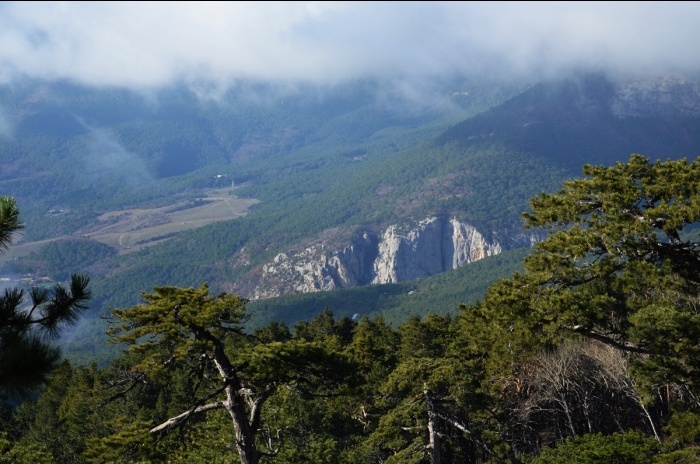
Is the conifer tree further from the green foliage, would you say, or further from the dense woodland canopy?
the green foliage

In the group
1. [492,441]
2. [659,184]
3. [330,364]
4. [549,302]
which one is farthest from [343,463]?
[659,184]

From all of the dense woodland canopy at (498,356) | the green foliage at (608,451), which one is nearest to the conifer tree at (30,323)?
the dense woodland canopy at (498,356)

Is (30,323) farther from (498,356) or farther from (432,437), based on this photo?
(498,356)

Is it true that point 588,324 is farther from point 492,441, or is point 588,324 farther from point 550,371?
point 550,371

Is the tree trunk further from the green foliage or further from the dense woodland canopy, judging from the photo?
the green foliage

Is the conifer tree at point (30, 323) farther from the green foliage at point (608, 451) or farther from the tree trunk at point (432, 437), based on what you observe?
the green foliage at point (608, 451)

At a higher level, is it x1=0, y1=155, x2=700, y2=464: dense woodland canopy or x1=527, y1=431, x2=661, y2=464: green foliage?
x1=0, y1=155, x2=700, y2=464: dense woodland canopy

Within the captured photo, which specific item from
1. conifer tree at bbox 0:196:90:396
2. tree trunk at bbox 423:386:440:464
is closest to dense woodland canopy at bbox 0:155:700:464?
tree trunk at bbox 423:386:440:464

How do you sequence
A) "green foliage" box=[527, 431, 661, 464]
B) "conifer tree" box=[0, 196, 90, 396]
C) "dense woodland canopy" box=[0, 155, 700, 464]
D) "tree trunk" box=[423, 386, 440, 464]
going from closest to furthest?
"conifer tree" box=[0, 196, 90, 396] < "dense woodland canopy" box=[0, 155, 700, 464] < "green foliage" box=[527, 431, 661, 464] < "tree trunk" box=[423, 386, 440, 464]

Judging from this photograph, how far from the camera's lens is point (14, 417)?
189 feet

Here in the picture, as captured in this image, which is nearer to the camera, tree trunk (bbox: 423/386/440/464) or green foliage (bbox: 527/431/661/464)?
green foliage (bbox: 527/431/661/464)

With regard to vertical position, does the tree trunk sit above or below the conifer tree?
below

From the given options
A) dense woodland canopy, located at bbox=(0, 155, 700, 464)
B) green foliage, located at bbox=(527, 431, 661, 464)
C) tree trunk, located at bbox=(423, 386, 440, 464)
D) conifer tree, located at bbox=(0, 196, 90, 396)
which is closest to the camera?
conifer tree, located at bbox=(0, 196, 90, 396)

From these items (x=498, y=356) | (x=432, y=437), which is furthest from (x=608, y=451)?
(x=498, y=356)
